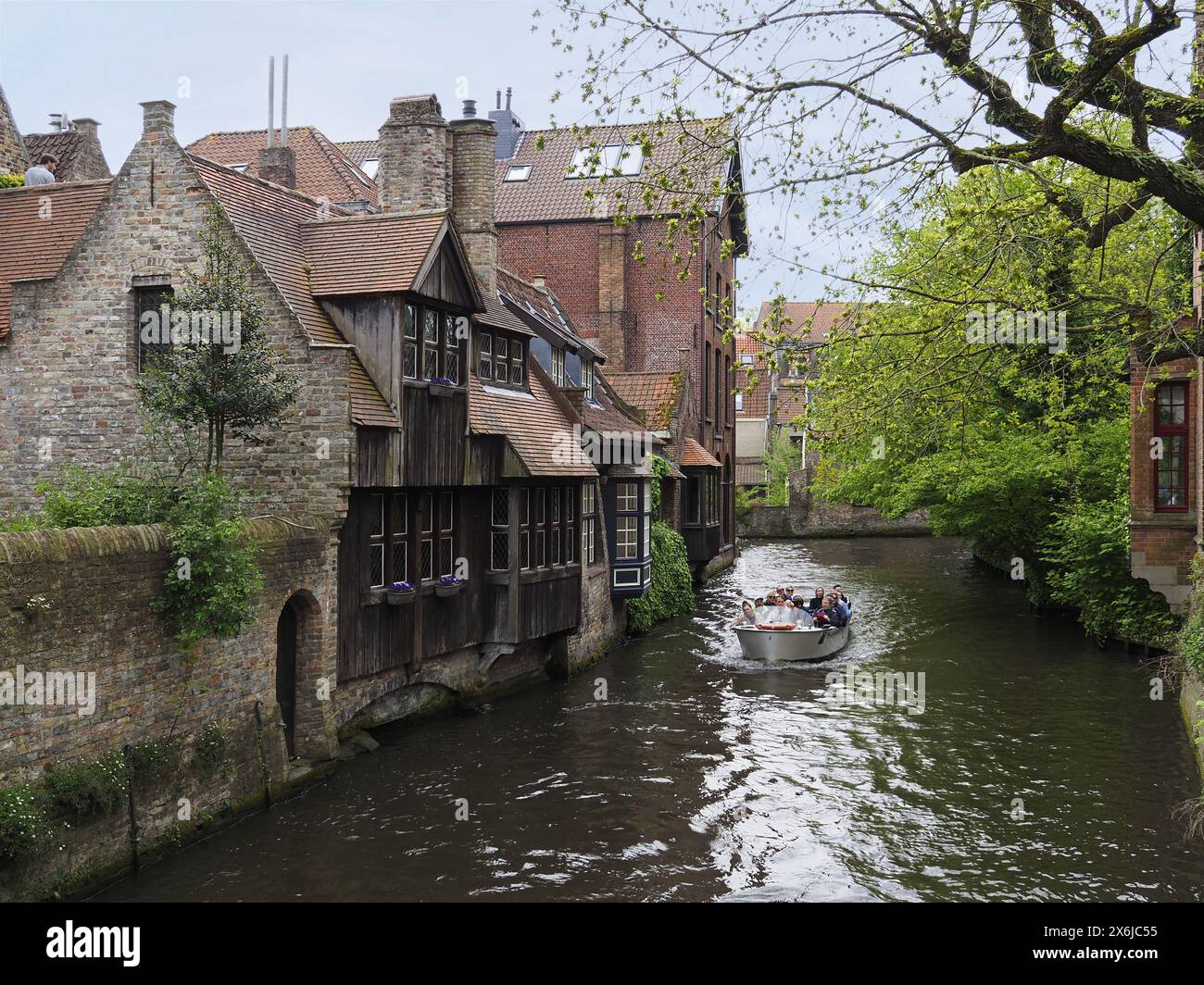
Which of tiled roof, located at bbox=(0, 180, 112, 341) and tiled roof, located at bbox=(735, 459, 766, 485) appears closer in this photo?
tiled roof, located at bbox=(0, 180, 112, 341)

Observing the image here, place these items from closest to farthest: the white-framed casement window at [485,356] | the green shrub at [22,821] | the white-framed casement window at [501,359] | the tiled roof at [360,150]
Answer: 1. the green shrub at [22,821]
2. the white-framed casement window at [485,356]
3. the white-framed casement window at [501,359]
4. the tiled roof at [360,150]

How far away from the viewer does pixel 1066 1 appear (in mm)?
8734

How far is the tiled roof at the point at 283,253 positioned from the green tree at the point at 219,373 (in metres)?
0.81

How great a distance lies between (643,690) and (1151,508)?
34.4 ft

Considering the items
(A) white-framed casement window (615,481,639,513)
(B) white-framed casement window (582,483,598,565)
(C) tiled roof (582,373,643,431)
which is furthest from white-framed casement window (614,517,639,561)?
(C) tiled roof (582,373,643,431)

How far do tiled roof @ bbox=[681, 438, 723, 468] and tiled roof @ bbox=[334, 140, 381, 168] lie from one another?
15836mm

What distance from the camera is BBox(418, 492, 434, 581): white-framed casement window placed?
16516mm

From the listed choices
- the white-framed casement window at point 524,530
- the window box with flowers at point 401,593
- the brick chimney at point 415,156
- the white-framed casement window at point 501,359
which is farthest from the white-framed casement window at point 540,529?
the brick chimney at point 415,156

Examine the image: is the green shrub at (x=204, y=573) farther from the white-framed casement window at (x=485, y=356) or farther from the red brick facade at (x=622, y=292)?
the red brick facade at (x=622, y=292)

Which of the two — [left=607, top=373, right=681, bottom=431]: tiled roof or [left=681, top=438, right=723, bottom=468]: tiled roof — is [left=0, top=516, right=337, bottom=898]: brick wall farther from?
[left=681, top=438, right=723, bottom=468]: tiled roof

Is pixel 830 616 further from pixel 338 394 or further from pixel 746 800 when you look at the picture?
pixel 338 394

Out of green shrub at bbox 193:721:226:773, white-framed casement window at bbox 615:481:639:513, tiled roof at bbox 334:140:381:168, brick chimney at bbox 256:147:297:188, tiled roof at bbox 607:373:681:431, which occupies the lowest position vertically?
green shrub at bbox 193:721:226:773

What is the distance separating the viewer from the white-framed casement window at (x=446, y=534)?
670 inches

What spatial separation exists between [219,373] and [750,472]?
57887mm
